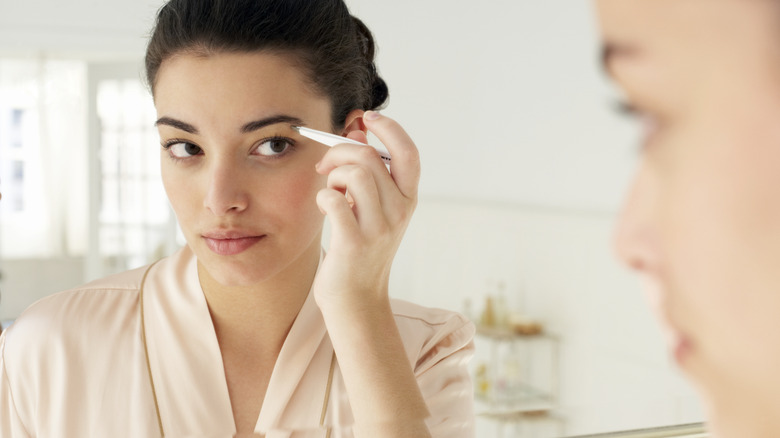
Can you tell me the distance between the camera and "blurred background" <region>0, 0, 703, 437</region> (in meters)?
2.27

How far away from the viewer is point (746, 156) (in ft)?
0.32

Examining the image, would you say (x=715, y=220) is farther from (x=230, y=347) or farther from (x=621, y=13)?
(x=230, y=347)

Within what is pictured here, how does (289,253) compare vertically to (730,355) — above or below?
above

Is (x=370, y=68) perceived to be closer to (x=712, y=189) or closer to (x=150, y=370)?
(x=150, y=370)

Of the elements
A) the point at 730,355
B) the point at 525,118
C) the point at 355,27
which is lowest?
the point at 730,355

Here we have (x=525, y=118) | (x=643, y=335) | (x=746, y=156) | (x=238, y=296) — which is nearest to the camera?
(x=746, y=156)

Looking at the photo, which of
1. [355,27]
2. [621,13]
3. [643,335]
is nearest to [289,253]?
[355,27]

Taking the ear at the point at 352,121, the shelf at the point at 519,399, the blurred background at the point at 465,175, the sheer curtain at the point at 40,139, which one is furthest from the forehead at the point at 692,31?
the sheer curtain at the point at 40,139

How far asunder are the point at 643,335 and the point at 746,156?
6.82ft

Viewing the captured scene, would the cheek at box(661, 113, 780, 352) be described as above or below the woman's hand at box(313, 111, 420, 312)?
below

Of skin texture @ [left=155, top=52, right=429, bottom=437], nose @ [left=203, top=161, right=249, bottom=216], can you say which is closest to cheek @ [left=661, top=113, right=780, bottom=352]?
skin texture @ [left=155, top=52, right=429, bottom=437]

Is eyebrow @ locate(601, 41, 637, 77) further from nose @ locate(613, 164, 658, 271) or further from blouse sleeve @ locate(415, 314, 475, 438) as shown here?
blouse sleeve @ locate(415, 314, 475, 438)

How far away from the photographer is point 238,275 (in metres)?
0.64

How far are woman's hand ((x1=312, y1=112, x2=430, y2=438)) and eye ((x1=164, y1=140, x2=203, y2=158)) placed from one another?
0.14 m
